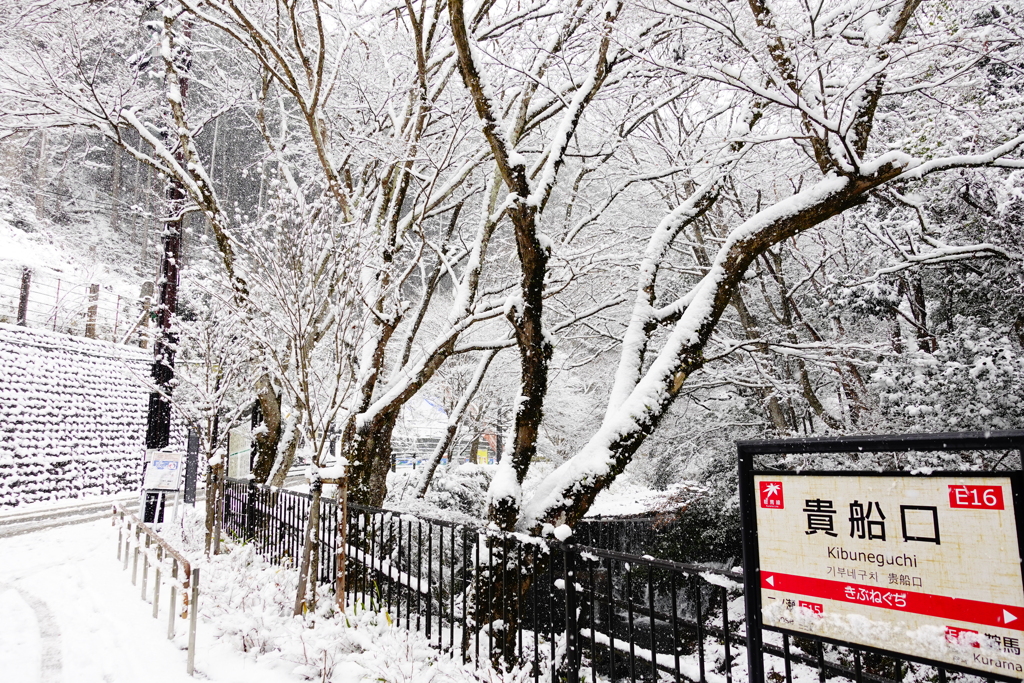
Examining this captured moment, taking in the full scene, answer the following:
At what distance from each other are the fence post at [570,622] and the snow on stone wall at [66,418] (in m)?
13.4

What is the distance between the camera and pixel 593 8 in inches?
223

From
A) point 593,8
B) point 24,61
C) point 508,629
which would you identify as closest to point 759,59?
point 593,8

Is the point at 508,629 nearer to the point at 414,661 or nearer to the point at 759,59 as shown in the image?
the point at 414,661

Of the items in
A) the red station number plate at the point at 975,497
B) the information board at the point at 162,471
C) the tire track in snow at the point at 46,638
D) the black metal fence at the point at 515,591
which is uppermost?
the red station number plate at the point at 975,497

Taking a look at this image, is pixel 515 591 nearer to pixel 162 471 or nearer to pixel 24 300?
pixel 162 471

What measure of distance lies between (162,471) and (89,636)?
4.46m

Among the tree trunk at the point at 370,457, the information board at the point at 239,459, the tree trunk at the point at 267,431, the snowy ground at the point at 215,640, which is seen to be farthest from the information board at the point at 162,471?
the information board at the point at 239,459

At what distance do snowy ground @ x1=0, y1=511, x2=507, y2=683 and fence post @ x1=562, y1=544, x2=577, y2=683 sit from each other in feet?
1.90

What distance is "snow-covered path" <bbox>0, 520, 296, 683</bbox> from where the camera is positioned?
4.58 m

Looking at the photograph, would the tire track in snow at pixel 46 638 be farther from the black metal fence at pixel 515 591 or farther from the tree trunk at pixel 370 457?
the tree trunk at pixel 370 457

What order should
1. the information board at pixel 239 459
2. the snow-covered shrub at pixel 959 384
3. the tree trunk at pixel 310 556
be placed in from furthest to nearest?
the information board at pixel 239 459 → the snow-covered shrub at pixel 959 384 → the tree trunk at pixel 310 556

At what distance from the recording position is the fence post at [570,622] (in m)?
3.80

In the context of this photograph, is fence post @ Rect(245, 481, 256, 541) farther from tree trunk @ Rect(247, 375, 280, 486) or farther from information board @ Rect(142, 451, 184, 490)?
information board @ Rect(142, 451, 184, 490)

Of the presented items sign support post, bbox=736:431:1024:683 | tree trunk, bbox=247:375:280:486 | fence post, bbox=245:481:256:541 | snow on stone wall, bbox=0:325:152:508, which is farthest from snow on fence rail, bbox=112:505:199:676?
snow on stone wall, bbox=0:325:152:508
